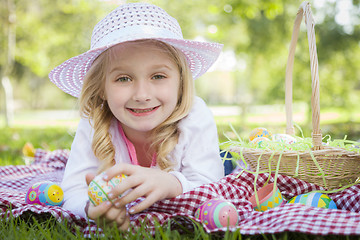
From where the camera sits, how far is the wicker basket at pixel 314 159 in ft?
5.86

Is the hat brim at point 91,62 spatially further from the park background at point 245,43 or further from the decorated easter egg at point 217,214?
the park background at point 245,43

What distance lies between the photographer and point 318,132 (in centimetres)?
179

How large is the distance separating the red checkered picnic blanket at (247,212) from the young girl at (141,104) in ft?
0.35

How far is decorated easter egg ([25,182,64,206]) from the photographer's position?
1958 millimetres

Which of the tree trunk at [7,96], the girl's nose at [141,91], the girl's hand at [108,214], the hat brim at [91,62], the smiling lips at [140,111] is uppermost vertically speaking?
the hat brim at [91,62]

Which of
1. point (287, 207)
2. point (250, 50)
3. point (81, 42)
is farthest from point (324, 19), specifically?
point (287, 207)

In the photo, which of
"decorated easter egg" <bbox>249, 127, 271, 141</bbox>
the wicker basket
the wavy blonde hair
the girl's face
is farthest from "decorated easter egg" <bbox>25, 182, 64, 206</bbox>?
"decorated easter egg" <bbox>249, 127, 271, 141</bbox>

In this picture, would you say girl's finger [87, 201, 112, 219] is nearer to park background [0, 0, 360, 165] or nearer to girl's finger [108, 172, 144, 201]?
girl's finger [108, 172, 144, 201]

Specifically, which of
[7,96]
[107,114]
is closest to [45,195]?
[107,114]

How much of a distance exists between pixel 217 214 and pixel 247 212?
0.20 m

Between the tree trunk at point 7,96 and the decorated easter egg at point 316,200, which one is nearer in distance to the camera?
the decorated easter egg at point 316,200

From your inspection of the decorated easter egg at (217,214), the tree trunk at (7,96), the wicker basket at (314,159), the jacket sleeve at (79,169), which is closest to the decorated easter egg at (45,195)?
the jacket sleeve at (79,169)

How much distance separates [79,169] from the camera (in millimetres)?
2047

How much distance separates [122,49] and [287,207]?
3.63 ft
